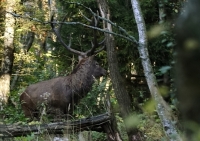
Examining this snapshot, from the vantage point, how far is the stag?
32.1 ft

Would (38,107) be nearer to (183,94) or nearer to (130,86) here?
(130,86)

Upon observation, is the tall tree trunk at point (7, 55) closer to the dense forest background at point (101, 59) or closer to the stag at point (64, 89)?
the dense forest background at point (101, 59)

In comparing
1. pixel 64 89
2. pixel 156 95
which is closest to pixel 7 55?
pixel 64 89

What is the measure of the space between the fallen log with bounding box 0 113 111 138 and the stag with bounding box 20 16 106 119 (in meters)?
3.03

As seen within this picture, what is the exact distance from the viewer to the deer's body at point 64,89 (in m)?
9.80

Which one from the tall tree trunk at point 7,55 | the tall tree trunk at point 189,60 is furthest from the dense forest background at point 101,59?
the tall tree trunk at point 189,60

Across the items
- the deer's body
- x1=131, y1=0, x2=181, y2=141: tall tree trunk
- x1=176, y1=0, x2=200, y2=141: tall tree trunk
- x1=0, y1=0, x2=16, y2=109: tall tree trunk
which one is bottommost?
x1=176, y1=0, x2=200, y2=141: tall tree trunk

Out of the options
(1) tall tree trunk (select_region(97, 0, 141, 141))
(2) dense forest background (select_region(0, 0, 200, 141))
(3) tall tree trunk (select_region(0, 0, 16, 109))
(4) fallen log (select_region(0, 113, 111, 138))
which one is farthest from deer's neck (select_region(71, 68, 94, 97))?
(3) tall tree trunk (select_region(0, 0, 16, 109))

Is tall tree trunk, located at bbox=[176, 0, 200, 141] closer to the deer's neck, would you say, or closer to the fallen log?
the fallen log

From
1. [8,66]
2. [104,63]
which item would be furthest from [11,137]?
[8,66]

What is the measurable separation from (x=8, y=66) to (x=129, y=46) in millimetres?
5188

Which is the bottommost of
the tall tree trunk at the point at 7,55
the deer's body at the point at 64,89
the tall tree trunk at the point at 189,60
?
the tall tree trunk at the point at 189,60

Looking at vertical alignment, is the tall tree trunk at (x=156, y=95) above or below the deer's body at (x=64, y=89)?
below

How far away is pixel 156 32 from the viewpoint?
2.43 metres
